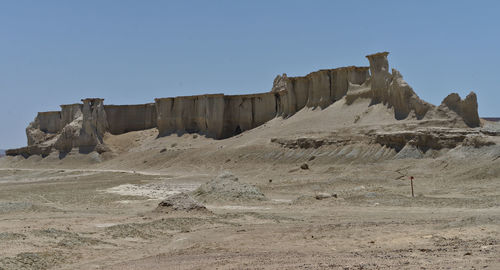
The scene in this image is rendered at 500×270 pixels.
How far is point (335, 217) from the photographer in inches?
684

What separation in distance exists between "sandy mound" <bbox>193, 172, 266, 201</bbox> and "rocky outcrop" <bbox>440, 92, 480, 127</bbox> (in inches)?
817

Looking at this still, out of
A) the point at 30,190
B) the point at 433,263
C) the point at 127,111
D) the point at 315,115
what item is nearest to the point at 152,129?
the point at 127,111

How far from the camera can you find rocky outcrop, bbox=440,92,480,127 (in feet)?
124

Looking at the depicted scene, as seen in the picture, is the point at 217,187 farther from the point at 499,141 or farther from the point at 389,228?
the point at 499,141

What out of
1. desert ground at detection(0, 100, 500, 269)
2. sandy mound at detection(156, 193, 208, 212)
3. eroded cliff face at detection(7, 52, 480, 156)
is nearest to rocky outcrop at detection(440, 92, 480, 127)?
eroded cliff face at detection(7, 52, 480, 156)

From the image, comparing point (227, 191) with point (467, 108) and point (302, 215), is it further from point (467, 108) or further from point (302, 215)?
point (467, 108)

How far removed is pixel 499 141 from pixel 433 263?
2708cm

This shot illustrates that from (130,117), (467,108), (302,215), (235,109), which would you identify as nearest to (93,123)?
(130,117)

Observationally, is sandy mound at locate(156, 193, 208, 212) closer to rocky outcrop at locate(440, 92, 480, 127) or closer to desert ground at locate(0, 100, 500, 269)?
desert ground at locate(0, 100, 500, 269)

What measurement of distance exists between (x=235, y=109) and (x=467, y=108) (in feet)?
107

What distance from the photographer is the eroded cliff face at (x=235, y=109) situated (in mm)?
41906

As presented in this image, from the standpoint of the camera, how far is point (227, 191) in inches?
920

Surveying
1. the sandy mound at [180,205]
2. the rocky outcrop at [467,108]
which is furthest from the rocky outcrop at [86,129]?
the sandy mound at [180,205]

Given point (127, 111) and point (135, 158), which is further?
point (127, 111)
